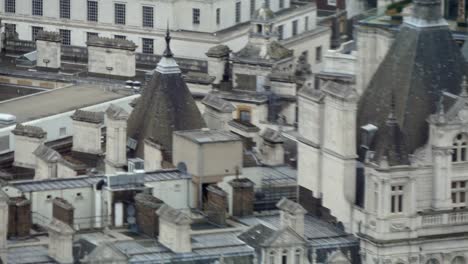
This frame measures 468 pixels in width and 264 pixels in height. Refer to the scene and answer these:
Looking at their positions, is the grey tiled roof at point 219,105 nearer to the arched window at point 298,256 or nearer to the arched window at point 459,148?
the arched window at point 459,148

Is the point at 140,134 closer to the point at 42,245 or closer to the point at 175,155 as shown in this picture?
the point at 175,155

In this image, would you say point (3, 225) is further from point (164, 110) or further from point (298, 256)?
point (164, 110)

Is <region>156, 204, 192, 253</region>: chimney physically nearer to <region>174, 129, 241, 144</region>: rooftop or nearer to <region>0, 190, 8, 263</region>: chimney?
<region>0, 190, 8, 263</region>: chimney

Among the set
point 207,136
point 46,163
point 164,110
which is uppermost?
point 164,110

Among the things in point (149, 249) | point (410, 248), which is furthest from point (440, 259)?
point (149, 249)

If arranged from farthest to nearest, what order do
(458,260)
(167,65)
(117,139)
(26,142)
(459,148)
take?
(26,142)
(167,65)
(117,139)
(458,260)
(459,148)

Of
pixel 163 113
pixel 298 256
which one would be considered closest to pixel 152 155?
pixel 163 113
